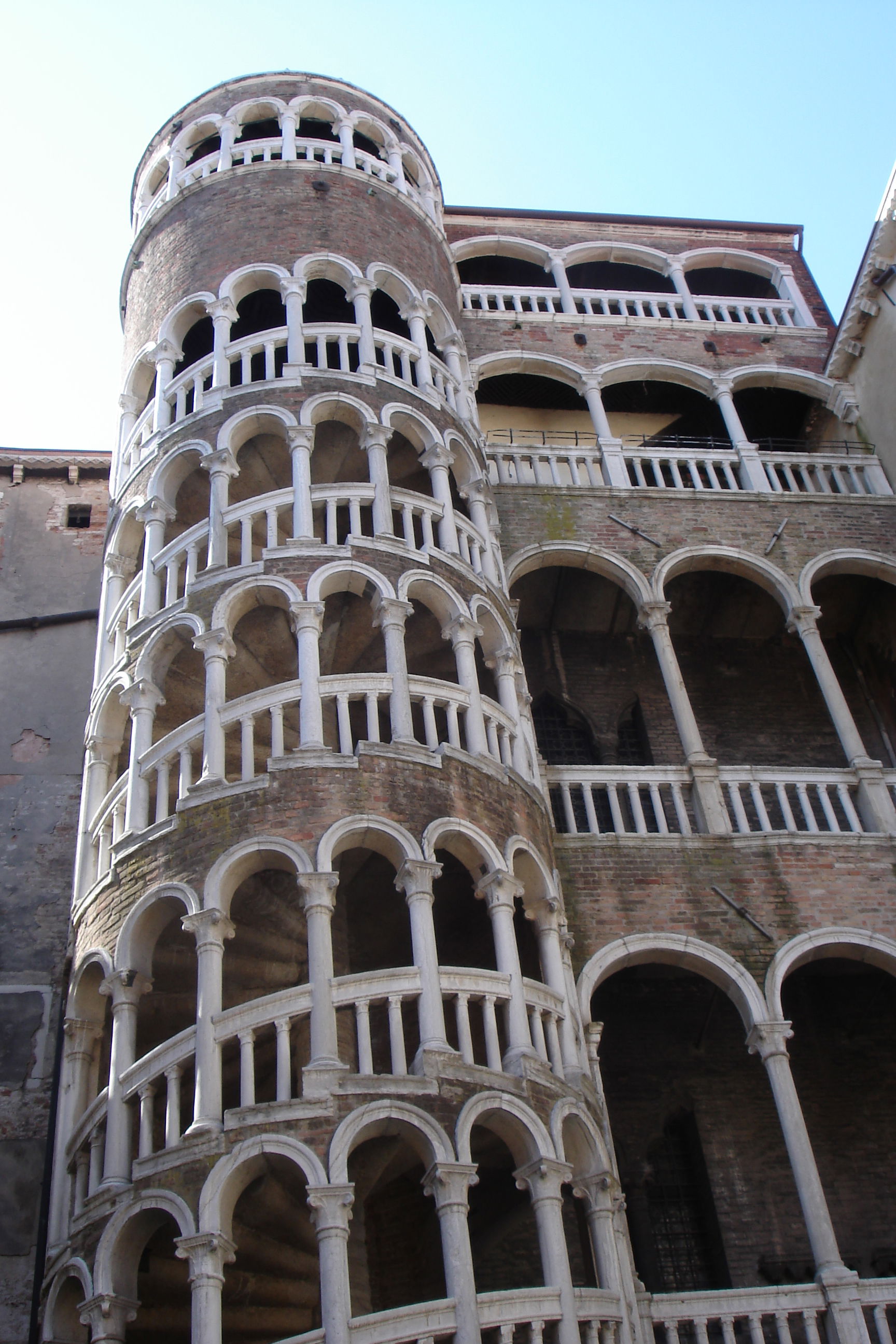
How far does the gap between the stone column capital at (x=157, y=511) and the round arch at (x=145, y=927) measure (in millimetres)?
5052

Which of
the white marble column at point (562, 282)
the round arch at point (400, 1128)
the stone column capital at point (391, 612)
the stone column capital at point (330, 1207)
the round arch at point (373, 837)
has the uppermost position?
the white marble column at point (562, 282)

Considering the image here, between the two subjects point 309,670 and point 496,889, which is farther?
point 309,670

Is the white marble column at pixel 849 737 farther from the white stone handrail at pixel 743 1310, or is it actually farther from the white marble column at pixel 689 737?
the white stone handrail at pixel 743 1310

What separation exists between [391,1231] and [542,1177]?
2.83m

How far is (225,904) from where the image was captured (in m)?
11.3

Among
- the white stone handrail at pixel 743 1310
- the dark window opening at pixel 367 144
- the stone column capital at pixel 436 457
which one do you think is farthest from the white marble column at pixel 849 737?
the dark window opening at pixel 367 144

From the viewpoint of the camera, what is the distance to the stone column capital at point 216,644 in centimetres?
1295

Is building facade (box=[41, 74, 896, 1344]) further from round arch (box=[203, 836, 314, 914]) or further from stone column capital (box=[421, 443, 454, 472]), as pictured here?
stone column capital (box=[421, 443, 454, 472])

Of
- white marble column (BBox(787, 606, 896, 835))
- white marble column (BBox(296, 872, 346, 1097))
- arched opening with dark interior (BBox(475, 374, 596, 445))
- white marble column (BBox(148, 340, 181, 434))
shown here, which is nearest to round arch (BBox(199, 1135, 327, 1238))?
white marble column (BBox(296, 872, 346, 1097))

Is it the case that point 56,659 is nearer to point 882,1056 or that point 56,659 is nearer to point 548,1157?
point 548,1157

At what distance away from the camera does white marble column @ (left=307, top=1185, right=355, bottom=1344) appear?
357 inches

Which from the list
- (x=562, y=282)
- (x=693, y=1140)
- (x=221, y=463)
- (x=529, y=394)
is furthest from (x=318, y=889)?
(x=562, y=282)

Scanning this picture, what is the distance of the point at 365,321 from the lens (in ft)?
54.3

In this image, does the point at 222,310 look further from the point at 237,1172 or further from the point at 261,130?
the point at 237,1172
